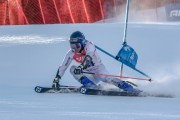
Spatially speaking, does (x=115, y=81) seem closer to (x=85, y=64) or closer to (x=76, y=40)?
(x=85, y=64)

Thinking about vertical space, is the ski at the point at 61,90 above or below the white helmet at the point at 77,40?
below

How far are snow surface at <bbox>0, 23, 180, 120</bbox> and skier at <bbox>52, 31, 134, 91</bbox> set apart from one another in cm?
31

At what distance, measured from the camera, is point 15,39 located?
51.1 feet

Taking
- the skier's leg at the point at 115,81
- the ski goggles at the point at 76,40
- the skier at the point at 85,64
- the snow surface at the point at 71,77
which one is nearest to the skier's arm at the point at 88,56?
the skier at the point at 85,64

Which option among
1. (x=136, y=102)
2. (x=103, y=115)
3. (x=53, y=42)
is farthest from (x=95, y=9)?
(x=103, y=115)

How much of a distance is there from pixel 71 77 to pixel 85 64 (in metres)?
2.77

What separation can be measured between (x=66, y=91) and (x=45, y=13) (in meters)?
8.85

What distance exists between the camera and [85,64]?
8430mm

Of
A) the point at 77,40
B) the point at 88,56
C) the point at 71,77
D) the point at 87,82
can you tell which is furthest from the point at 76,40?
the point at 71,77

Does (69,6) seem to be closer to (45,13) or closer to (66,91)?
(45,13)

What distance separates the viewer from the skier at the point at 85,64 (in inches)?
333

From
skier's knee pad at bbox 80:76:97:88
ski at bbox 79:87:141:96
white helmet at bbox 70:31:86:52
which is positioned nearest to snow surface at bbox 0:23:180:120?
ski at bbox 79:87:141:96

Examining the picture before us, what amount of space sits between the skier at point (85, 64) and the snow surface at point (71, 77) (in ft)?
1.00

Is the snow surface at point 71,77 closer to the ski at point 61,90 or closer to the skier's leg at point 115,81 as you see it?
the ski at point 61,90
